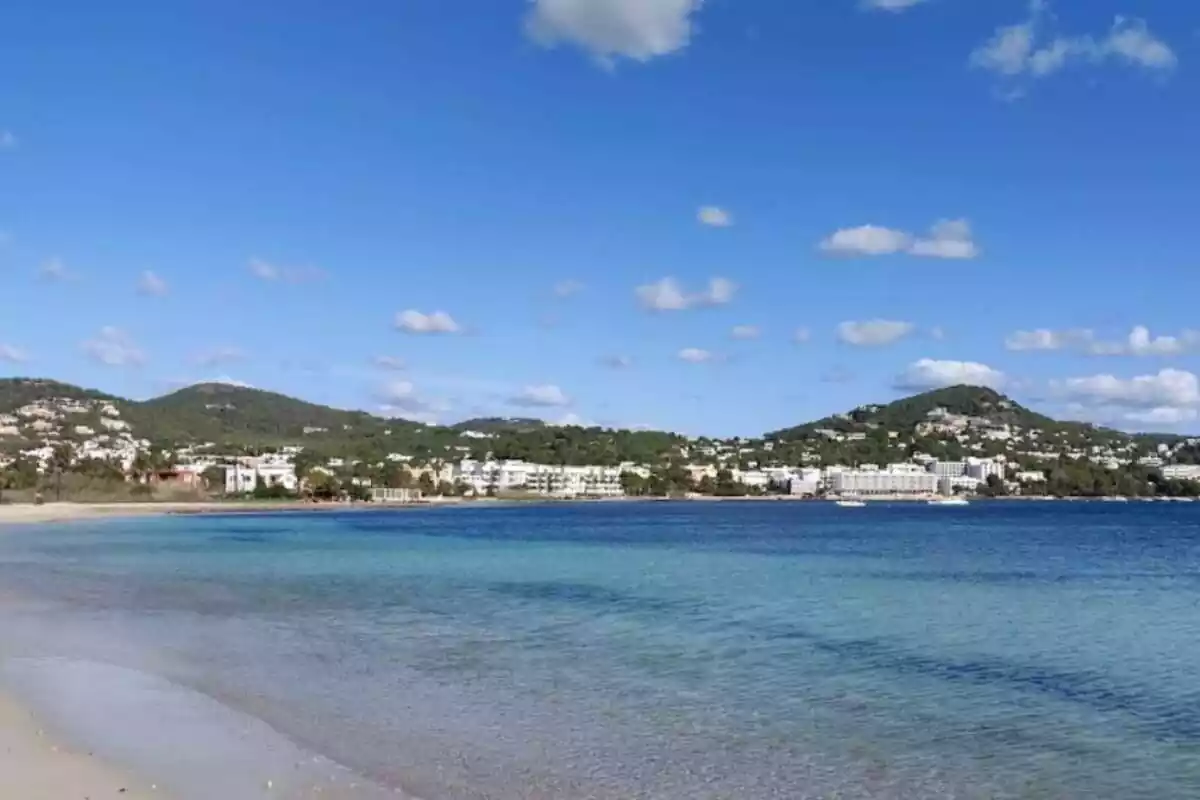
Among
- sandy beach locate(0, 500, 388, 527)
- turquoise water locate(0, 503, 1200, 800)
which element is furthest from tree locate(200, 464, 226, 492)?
turquoise water locate(0, 503, 1200, 800)

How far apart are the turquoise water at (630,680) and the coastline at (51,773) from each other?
50cm

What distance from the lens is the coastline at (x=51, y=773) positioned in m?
9.70

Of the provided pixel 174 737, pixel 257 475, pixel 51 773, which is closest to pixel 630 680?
pixel 174 737

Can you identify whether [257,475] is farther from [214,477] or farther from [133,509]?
[133,509]

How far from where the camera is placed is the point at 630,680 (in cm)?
1677

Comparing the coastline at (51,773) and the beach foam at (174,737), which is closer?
the coastline at (51,773)

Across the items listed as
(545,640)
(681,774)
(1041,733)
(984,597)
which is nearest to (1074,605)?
(984,597)

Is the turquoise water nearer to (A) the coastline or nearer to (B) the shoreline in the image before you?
(A) the coastline

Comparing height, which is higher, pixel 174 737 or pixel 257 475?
pixel 257 475

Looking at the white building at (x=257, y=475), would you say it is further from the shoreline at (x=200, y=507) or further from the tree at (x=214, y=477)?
the shoreline at (x=200, y=507)

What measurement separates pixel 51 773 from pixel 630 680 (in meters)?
8.21

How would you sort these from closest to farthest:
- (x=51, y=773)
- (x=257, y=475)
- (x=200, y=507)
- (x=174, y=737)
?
(x=51, y=773) < (x=174, y=737) < (x=200, y=507) < (x=257, y=475)

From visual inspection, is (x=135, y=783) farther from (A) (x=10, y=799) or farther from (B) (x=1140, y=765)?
(B) (x=1140, y=765)

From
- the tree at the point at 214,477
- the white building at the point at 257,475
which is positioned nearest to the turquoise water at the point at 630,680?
the tree at the point at 214,477
